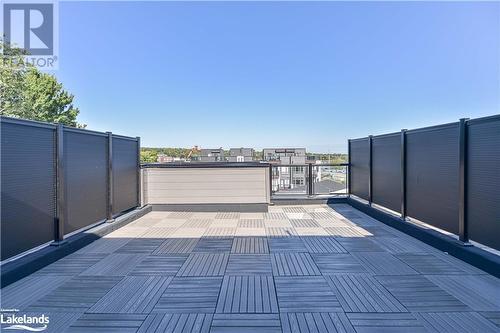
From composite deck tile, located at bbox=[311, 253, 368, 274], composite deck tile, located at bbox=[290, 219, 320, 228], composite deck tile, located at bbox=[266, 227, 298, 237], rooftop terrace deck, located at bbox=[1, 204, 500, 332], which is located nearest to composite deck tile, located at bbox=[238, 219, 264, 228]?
composite deck tile, located at bbox=[266, 227, 298, 237]

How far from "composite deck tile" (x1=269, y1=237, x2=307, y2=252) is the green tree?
13.1m

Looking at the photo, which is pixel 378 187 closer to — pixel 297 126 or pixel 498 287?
pixel 498 287

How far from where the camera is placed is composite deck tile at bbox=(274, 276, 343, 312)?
1.99 meters

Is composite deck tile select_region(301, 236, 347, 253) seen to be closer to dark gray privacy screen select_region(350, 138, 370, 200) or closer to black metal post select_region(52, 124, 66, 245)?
dark gray privacy screen select_region(350, 138, 370, 200)

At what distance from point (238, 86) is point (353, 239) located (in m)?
12.0

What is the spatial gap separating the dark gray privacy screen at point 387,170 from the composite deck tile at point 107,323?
158 inches

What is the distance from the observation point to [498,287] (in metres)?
2.27

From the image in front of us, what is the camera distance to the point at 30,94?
17641 mm

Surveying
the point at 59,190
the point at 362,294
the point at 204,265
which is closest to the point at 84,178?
the point at 59,190

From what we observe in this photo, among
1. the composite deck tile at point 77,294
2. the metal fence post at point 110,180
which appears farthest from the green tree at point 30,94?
the composite deck tile at point 77,294

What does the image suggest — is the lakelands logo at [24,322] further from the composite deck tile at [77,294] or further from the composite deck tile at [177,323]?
the composite deck tile at [177,323]

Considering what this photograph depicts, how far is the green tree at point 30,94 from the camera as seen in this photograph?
45.9 feet

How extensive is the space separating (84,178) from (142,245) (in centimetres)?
119

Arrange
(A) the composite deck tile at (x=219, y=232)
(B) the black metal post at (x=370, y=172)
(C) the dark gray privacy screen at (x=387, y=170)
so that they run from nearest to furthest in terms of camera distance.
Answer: (A) the composite deck tile at (x=219, y=232) < (C) the dark gray privacy screen at (x=387, y=170) < (B) the black metal post at (x=370, y=172)
